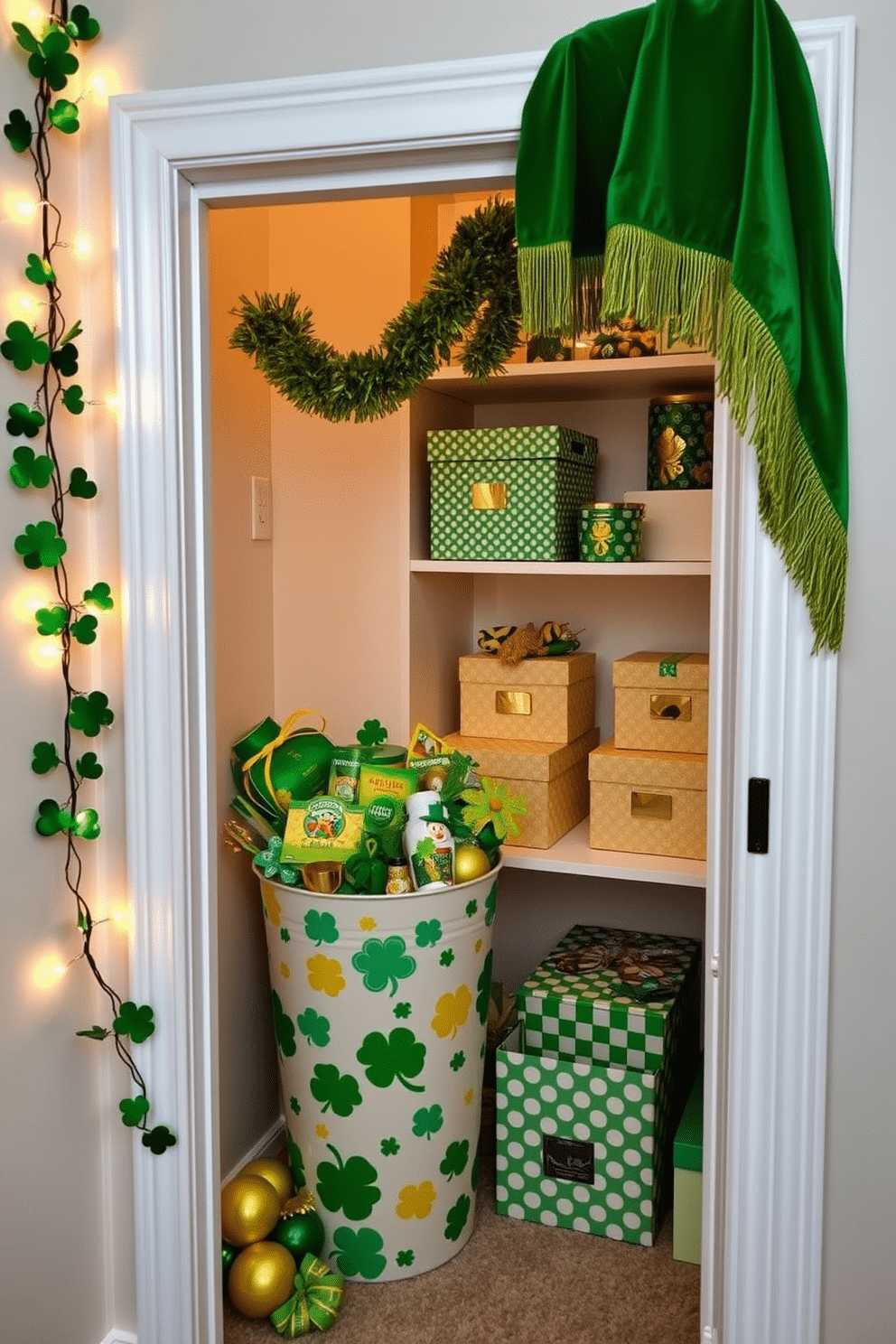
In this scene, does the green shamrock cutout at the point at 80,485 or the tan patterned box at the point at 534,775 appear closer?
the green shamrock cutout at the point at 80,485

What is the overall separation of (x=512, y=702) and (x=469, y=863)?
541mm

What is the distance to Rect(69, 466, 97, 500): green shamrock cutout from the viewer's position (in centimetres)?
169

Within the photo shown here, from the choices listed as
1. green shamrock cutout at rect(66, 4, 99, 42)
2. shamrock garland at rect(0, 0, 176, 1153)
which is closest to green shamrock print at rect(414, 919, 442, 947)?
shamrock garland at rect(0, 0, 176, 1153)

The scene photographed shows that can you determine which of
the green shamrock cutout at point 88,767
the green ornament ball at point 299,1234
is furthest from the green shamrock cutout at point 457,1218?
the green shamrock cutout at point 88,767

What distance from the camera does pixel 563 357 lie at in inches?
99.2

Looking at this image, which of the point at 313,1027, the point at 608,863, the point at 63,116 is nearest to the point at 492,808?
the point at 608,863

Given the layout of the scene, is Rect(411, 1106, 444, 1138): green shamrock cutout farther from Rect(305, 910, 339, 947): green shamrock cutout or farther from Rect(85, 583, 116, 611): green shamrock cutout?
Rect(85, 583, 116, 611): green shamrock cutout

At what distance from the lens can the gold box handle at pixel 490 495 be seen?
253cm

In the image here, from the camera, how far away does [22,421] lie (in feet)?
5.30

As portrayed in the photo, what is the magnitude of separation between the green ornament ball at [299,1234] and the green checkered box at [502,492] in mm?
1335

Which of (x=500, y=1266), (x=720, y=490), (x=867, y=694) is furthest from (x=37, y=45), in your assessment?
(x=500, y=1266)

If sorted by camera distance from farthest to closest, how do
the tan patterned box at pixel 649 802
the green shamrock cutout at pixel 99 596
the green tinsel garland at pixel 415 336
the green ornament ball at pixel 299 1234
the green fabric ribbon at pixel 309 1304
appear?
the tan patterned box at pixel 649 802 → the green ornament ball at pixel 299 1234 → the green fabric ribbon at pixel 309 1304 → the green tinsel garland at pixel 415 336 → the green shamrock cutout at pixel 99 596

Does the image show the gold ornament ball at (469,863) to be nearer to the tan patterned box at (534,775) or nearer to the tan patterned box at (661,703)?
the tan patterned box at (534,775)

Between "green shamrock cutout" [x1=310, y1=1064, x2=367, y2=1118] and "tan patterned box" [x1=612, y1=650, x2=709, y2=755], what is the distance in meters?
0.89
